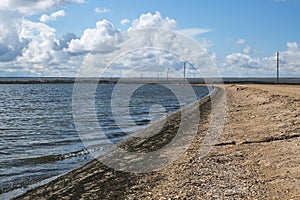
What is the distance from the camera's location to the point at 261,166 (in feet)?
33.9

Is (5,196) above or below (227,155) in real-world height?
below

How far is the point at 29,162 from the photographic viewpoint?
50.8 ft

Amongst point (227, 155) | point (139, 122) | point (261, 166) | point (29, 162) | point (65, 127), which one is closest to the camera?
point (261, 166)

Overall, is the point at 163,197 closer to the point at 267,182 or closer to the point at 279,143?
the point at 267,182

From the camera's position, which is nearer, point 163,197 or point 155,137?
point 163,197

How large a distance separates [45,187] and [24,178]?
1793 millimetres

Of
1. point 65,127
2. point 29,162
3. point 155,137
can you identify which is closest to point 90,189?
point 29,162

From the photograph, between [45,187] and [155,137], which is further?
[155,137]

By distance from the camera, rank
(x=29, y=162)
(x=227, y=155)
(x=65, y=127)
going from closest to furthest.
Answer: (x=227, y=155) → (x=29, y=162) → (x=65, y=127)

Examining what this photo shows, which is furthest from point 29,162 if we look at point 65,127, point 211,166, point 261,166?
point 65,127

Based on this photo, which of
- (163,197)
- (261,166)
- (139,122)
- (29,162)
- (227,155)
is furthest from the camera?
(139,122)

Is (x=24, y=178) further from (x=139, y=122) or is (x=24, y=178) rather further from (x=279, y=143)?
(x=139, y=122)

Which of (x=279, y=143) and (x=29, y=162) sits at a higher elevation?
(x=279, y=143)

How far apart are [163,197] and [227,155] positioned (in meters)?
4.24
